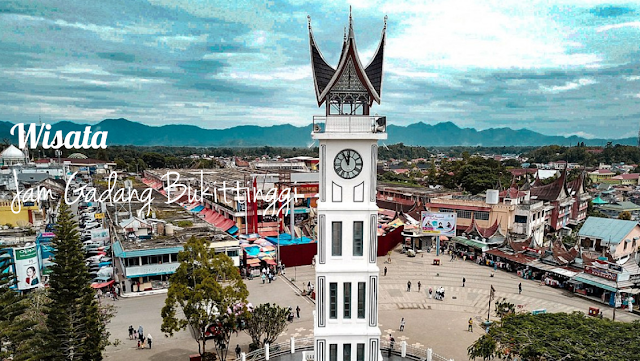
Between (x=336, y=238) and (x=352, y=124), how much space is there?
4739mm

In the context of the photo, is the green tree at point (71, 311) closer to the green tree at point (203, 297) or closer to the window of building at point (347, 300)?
the green tree at point (203, 297)

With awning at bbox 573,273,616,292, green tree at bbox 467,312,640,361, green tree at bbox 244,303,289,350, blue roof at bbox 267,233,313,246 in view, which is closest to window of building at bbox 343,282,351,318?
green tree at bbox 244,303,289,350

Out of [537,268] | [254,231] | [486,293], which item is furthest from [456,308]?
[254,231]

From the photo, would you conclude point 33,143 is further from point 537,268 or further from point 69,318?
point 537,268

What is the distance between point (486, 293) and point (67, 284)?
29.0 meters

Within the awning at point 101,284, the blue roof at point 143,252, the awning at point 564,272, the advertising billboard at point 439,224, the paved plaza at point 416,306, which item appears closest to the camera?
the paved plaza at point 416,306

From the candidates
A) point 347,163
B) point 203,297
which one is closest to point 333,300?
point 347,163

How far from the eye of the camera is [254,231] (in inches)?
1730

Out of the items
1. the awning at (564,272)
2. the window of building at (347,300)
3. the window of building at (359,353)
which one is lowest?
the awning at (564,272)

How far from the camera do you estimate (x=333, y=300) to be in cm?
1650

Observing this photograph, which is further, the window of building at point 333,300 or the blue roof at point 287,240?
the blue roof at point 287,240

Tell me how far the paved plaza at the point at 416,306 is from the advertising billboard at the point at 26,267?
671 centimetres

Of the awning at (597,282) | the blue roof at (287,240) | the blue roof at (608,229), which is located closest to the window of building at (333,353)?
the awning at (597,282)

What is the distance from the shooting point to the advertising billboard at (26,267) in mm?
28547
